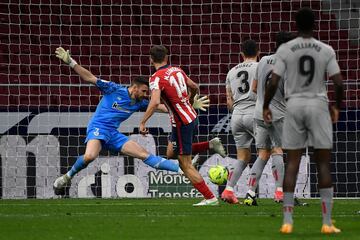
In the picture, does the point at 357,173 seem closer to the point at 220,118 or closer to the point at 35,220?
the point at 220,118

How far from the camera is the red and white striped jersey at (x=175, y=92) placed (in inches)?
509

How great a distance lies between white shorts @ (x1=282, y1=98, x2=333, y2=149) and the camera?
907cm

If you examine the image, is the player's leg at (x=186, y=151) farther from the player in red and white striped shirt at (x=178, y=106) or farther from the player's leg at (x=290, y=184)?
the player's leg at (x=290, y=184)

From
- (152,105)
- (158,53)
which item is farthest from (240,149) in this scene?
(158,53)

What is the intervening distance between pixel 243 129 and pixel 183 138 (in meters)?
1.38

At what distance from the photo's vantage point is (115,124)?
49.3 feet

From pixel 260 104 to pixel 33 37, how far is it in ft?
30.3

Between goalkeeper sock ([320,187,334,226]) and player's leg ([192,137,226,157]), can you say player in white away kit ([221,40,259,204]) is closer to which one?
player's leg ([192,137,226,157])

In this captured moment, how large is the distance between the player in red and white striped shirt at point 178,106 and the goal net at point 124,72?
3.79 m

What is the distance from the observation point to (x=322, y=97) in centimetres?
912

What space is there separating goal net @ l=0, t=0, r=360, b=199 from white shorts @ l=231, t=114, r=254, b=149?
2.81m

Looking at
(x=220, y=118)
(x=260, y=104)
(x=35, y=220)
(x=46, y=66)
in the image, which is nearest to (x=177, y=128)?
(x=260, y=104)

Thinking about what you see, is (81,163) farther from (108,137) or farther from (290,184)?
(290,184)

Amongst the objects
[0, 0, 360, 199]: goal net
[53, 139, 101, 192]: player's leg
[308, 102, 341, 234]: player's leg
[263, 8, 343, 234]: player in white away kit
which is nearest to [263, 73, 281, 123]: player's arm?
[263, 8, 343, 234]: player in white away kit
